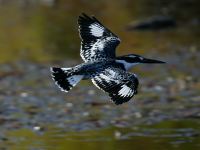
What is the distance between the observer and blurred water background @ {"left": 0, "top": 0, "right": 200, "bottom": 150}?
42.8 feet

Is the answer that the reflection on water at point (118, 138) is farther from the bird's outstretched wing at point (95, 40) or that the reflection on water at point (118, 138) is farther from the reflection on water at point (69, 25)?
the reflection on water at point (69, 25)

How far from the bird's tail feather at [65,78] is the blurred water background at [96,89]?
2.25 metres

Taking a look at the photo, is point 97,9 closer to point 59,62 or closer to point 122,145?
point 59,62

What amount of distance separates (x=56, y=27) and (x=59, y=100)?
8240mm

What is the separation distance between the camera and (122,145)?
491 inches

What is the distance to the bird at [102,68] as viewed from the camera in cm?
990

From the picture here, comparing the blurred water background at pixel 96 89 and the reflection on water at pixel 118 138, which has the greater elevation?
the blurred water background at pixel 96 89

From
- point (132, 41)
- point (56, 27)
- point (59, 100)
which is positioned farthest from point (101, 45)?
point (56, 27)

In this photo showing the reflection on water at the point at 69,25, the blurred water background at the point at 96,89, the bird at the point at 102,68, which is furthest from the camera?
the reflection on water at the point at 69,25

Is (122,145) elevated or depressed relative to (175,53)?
depressed

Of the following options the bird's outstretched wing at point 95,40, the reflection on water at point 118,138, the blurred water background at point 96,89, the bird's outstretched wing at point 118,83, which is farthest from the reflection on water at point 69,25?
the bird's outstretched wing at point 118,83

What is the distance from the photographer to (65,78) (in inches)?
407

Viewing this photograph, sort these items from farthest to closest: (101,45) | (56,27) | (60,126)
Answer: (56,27) → (60,126) → (101,45)

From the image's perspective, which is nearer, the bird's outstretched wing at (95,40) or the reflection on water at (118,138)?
the bird's outstretched wing at (95,40)
